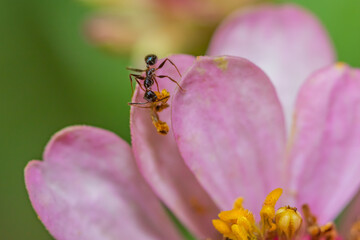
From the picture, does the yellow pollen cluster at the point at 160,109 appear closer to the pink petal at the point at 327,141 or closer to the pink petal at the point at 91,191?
the pink petal at the point at 91,191

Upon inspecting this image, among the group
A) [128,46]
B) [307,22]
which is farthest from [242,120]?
[128,46]

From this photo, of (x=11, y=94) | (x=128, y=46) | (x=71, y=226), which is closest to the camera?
(x=71, y=226)

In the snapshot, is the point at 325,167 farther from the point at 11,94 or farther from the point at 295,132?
the point at 11,94

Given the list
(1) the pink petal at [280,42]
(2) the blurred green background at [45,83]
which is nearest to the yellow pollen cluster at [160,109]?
(1) the pink petal at [280,42]

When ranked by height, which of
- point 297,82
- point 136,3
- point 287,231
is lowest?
point 287,231

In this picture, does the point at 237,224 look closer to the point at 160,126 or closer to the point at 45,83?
the point at 160,126

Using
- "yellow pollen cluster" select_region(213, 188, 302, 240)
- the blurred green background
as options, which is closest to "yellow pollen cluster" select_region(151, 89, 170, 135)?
"yellow pollen cluster" select_region(213, 188, 302, 240)

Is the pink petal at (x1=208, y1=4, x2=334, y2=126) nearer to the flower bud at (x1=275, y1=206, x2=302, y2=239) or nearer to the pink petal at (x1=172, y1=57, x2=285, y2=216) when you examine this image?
the pink petal at (x1=172, y1=57, x2=285, y2=216)

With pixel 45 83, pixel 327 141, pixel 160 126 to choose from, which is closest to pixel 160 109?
pixel 160 126
